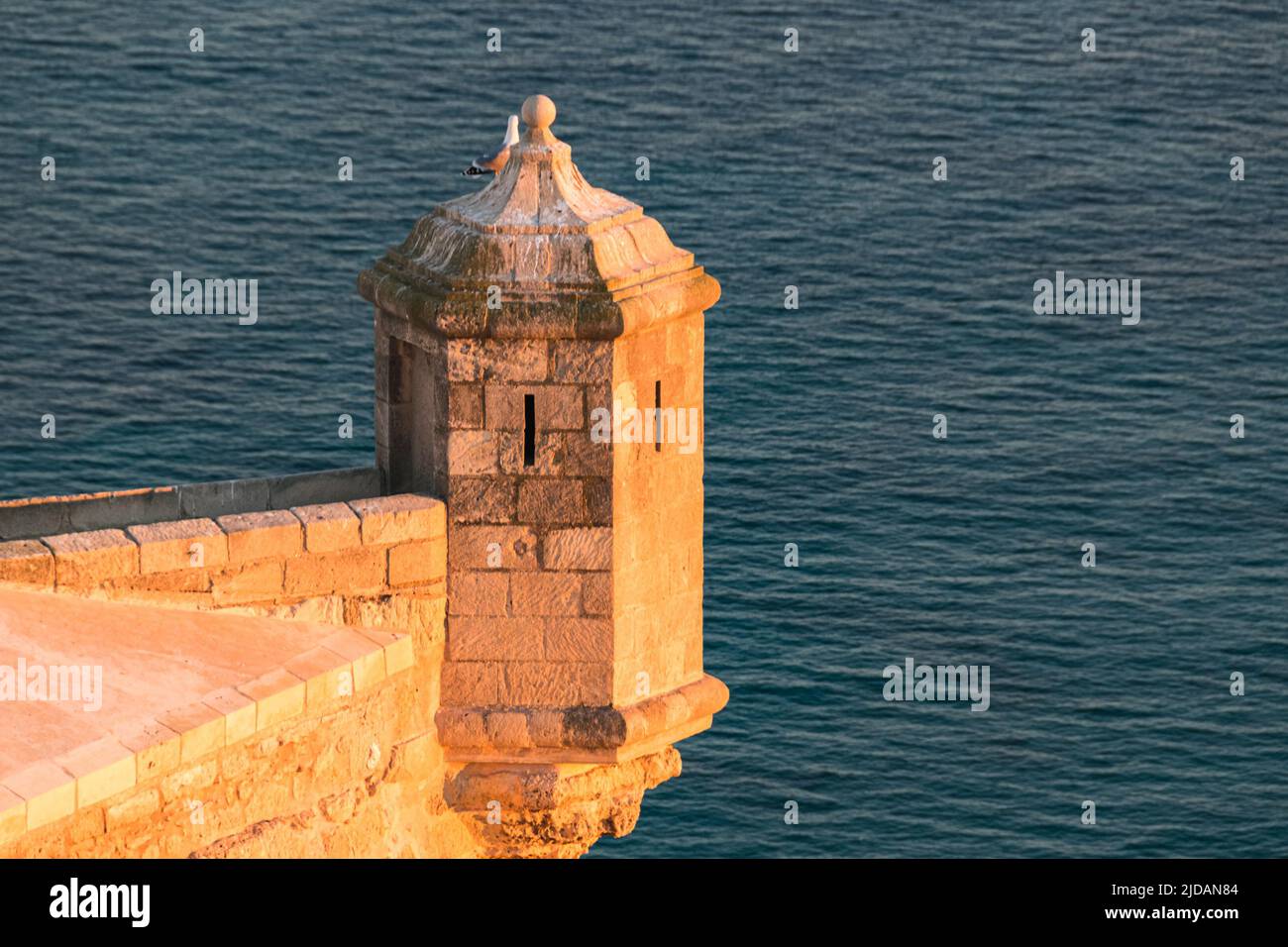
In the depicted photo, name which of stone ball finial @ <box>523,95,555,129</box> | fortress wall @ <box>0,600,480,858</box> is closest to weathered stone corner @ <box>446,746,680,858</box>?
fortress wall @ <box>0,600,480,858</box>

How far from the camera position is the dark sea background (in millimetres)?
68625

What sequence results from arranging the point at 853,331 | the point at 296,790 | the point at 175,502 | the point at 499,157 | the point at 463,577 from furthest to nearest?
1. the point at 853,331
2. the point at 499,157
3. the point at 175,502
4. the point at 463,577
5. the point at 296,790

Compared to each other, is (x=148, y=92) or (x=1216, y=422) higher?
(x=148, y=92)

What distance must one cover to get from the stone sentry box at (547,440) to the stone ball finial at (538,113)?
0.06ft

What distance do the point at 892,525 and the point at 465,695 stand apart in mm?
59479

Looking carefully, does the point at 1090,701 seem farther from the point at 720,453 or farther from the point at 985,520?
the point at 720,453

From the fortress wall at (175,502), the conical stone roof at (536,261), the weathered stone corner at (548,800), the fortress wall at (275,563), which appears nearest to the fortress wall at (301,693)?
the fortress wall at (275,563)

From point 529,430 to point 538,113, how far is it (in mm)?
2078

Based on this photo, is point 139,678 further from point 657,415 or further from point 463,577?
point 657,415

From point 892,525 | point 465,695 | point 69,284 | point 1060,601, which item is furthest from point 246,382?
point 465,695

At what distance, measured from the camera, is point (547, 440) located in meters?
18.0

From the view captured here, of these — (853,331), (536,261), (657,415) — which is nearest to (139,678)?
(536,261)

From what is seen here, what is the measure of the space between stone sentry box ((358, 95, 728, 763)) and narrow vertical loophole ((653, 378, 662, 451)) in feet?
0.07

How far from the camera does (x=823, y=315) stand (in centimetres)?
8812
